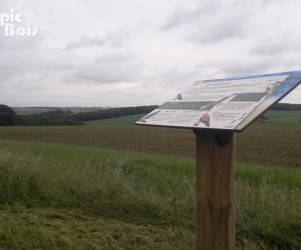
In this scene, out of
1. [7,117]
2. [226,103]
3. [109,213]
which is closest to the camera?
[226,103]

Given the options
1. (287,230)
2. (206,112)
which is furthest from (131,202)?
(206,112)

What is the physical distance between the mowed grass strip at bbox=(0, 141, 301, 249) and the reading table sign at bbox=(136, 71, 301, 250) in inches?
45.5

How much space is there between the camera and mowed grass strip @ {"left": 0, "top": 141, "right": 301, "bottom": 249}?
462 cm

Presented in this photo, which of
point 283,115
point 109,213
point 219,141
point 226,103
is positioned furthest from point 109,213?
point 283,115

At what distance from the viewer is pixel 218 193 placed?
325cm

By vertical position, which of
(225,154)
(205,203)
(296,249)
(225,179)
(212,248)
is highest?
(225,154)

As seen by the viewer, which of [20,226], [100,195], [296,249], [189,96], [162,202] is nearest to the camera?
[189,96]

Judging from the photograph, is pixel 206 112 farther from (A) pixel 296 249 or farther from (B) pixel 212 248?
(A) pixel 296 249

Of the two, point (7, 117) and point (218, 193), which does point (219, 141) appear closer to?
point (218, 193)

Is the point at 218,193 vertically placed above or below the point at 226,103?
below

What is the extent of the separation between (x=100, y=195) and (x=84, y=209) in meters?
0.43

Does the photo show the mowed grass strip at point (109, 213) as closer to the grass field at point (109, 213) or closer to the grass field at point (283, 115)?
the grass field at point (109, 213)

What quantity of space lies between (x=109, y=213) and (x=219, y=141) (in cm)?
308

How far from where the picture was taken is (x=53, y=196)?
21.2 feet
